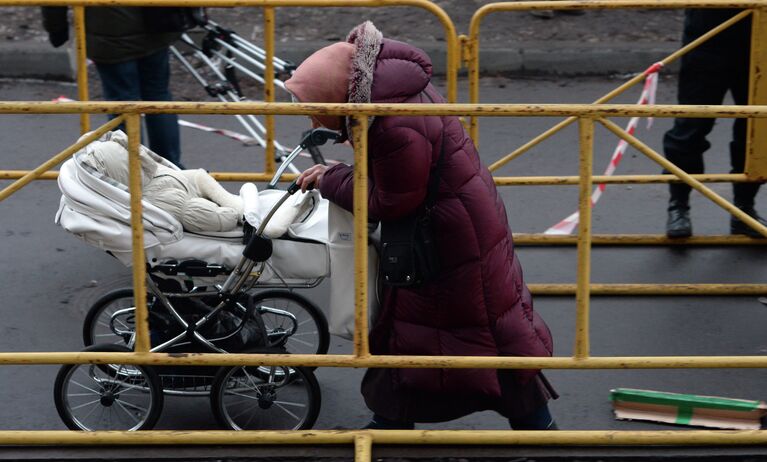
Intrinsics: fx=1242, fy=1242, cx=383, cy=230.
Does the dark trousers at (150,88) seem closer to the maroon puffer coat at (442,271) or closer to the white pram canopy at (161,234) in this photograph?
the white pram canopy at (161,234)

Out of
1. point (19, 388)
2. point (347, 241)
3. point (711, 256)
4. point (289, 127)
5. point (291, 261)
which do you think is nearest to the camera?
point (347, 241)

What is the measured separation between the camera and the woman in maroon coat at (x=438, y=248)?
13.7 feet

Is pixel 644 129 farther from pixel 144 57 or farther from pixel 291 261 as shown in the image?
pixel 291 261

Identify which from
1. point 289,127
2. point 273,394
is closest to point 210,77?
point 289,127

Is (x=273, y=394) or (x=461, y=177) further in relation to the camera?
(x=273, y=394)

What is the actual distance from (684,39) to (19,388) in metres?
4.05

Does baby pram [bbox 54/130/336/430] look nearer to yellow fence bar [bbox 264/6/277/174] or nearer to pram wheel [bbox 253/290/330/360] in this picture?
pram wheel [bbox 253/290/330/360]

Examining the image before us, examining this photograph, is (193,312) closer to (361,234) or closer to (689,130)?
(361,234)

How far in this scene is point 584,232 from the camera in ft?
14.5

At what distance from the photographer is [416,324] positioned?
439 cm

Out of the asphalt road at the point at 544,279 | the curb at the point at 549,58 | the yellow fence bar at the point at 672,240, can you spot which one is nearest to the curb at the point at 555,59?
the curb at the point at 549,58

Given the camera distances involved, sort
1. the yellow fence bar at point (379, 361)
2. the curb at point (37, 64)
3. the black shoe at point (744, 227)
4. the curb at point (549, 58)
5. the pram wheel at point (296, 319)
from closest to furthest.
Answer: the yellow fence bar at point (379, 361), the pram wheel at point (296, 319), the black shoe at point (744, 227), the curb at point (37, 64), the curb at point (549, 58)

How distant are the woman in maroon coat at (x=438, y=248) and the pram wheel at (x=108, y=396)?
3.34ft

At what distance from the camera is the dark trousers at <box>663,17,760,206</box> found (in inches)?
272
